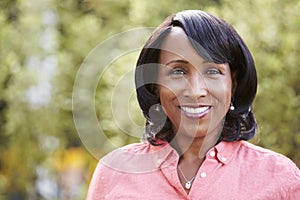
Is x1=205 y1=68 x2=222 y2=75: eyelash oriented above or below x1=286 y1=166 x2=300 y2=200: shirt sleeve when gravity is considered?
above

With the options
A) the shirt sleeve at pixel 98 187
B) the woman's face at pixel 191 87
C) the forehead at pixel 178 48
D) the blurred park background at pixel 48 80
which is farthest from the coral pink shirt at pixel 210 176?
the blurred park background at pixel 48 80

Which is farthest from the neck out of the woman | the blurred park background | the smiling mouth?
the blurred park background

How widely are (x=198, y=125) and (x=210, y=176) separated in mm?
183

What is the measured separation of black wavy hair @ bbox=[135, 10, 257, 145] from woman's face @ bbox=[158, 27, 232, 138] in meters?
0.03

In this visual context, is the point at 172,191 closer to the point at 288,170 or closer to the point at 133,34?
the point at 288,170

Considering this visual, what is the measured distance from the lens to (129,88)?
5254 mm

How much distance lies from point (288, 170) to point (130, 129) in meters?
2.04

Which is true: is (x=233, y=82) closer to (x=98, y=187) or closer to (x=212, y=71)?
(x=212, y=71)

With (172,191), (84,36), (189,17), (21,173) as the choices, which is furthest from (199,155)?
(21,173)

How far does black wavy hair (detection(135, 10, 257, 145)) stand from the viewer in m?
2.80

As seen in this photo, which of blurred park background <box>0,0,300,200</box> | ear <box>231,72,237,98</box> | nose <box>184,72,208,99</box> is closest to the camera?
nose <box>184,72,208,99</box>

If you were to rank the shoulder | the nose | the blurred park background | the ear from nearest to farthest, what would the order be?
the nose, the ear, the shoulder, the blurred park background

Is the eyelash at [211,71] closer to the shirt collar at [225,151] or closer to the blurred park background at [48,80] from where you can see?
the shirt collar at [225,151]

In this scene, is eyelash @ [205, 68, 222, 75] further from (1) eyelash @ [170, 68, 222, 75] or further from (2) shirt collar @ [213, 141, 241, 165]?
(2) shirt collar @ [213, 141, 241, 165]
